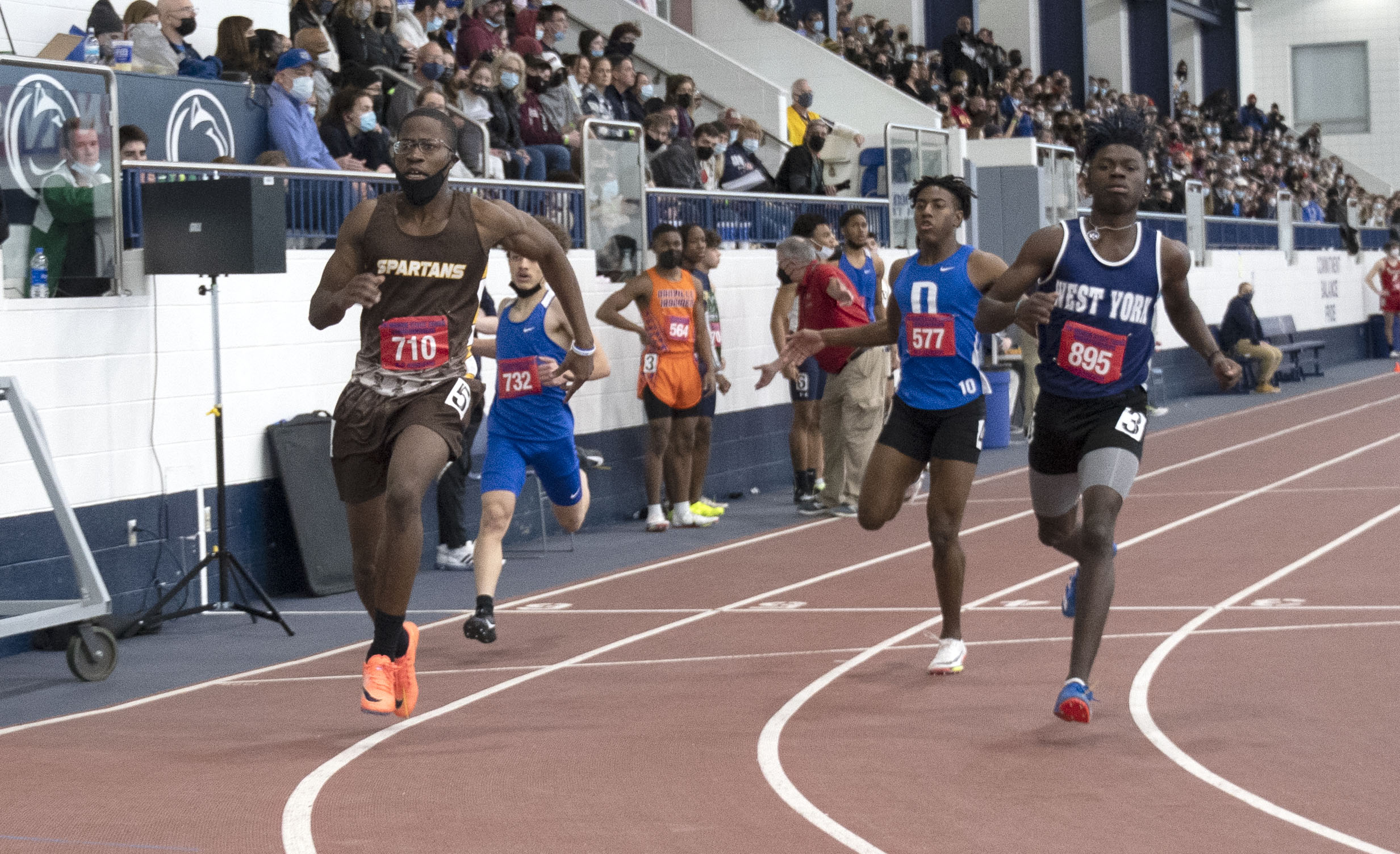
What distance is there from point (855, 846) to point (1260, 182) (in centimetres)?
3681

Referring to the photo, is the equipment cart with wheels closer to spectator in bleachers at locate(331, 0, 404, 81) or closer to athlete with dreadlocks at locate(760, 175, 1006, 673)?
athlete with dreadlocks at locate(760, 175, 1006, 673)

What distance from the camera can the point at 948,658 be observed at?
793 cm

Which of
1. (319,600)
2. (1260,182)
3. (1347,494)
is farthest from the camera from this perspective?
(1260,182)

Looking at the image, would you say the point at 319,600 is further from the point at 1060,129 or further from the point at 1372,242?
the point at 1372,242

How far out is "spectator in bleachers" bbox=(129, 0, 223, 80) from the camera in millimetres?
12945

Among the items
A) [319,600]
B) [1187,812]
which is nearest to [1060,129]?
[319,600]

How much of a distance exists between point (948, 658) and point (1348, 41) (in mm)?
45099

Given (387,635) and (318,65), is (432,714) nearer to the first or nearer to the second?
(387,635)

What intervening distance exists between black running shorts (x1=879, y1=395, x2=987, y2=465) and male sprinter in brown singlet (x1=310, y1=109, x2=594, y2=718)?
2063 mm

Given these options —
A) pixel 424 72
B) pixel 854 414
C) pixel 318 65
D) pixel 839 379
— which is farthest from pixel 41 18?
pixel 854 414

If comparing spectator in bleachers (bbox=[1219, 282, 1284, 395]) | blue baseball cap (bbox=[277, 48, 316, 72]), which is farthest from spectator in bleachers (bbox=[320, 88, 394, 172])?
spectator in bleachers (bbox=[1219, 282, 1284, 395])

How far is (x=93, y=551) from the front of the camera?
10.0 meters

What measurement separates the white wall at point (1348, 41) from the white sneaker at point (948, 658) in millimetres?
44523

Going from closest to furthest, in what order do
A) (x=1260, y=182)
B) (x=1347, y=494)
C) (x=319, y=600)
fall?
(x=319, y=600) < (x=1347, y=494) < (x=1260, y=182)
